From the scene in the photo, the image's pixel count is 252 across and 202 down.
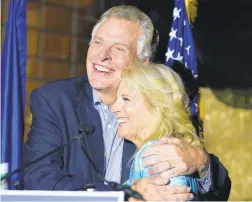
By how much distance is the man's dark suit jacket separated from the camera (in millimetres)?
2641

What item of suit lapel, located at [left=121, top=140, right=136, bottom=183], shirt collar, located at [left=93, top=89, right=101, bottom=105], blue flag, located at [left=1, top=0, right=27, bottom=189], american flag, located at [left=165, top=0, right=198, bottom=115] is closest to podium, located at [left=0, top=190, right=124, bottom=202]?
suit lapel, located at [left=121, top=140, right=136, bottom=183]

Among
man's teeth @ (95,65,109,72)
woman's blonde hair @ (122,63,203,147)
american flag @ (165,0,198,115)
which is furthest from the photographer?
american flag @ (165,0,198,115)

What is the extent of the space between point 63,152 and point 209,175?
0.59 m

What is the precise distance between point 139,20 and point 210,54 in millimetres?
952

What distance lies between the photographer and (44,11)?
145 inches

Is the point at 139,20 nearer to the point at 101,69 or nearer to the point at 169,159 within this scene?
the point at 101,69

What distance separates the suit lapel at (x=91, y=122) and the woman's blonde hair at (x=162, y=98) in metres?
0.37

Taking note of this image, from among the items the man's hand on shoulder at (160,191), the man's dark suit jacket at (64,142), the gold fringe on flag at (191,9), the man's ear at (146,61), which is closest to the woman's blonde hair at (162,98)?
the man's hand on shoulder at (160,191)

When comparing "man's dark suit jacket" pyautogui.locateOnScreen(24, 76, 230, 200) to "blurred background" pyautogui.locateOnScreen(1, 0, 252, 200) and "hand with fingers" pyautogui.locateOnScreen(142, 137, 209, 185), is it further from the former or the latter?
"blurred background" pyautogui.locateOnScreen(1, 0, 252, 200)

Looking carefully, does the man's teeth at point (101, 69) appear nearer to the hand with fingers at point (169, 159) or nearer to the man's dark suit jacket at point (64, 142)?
the man's dark suit jacket at point (64, 142)

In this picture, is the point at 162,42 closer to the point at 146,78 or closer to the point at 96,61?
the point at 96,61

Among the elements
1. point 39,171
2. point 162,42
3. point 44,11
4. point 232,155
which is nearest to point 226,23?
point 162,42

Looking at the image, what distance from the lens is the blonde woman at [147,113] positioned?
7.97 feet

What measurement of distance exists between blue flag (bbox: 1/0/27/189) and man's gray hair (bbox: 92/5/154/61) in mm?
404
